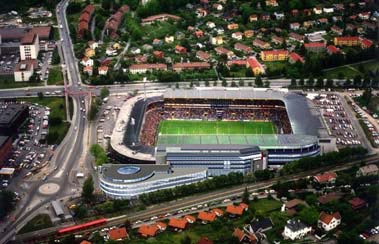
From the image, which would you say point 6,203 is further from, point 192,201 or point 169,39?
point 169,39

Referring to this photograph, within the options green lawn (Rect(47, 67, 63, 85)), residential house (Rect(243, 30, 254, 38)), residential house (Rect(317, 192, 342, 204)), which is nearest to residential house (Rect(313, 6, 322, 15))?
residential house (Rect(243, 30, 254, 38))

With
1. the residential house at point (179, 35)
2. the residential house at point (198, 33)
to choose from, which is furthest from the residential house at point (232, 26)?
the residential house at point (179, 35)

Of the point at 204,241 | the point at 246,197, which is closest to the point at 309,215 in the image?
the point at 246,197

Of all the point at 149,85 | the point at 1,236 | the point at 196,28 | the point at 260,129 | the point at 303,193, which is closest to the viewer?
the point at 1,236

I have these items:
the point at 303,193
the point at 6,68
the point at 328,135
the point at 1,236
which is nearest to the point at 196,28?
the point at 6,68

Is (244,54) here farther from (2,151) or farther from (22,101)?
(2,151)
